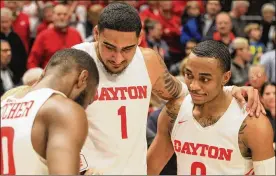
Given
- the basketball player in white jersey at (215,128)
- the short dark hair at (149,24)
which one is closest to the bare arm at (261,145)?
the basketball player in white jersey at (215,128)

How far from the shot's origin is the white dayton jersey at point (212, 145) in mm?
3451

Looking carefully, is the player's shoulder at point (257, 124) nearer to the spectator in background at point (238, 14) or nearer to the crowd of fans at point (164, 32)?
the crowd of fans at point (164, 32)

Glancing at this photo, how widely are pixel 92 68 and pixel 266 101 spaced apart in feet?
13.1

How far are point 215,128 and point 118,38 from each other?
78cm

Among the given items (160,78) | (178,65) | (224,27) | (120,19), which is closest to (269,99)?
(178,65)

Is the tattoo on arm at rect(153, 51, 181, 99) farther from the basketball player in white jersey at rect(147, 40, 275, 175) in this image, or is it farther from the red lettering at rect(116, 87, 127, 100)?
the red lettering at rect(116, 87, 127, 100)

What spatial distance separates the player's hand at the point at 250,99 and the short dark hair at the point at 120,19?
26.5 inches

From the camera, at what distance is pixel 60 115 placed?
243cm

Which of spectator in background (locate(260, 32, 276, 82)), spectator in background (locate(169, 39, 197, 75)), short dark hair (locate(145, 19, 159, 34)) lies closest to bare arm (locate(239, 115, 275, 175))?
spectator in background (locate(169, 39, 197, 75))

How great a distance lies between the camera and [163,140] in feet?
12.6

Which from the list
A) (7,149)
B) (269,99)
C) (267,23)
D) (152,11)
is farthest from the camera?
(267,23)

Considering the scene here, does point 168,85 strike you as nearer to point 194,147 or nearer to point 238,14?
point 194,147

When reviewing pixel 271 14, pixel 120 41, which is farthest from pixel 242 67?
pixel 120 41

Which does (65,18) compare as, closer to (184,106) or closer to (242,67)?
(242,67)
